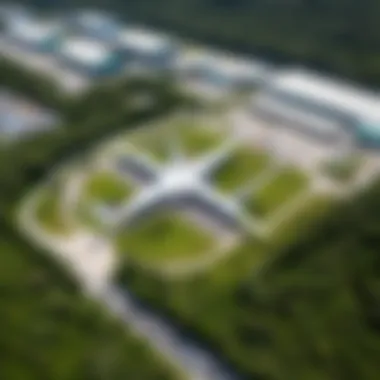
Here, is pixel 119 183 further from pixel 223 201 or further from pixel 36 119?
pixel 36 119

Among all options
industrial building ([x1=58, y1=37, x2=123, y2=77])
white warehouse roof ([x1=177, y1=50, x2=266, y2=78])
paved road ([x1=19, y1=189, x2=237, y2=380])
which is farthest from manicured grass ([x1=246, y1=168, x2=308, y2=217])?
industrial building ([x1=58, y1=37, x2=123, y2=77])

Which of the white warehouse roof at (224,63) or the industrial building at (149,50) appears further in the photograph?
the industrial building at (149,50)

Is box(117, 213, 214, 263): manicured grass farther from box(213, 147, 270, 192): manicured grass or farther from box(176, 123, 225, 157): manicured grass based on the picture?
box(176, 123, 225, 157): manicured grass

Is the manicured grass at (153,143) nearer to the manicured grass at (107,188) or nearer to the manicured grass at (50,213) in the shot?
the manicured grass at (107,188)

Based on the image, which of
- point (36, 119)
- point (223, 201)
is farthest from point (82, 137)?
point (223, 201)

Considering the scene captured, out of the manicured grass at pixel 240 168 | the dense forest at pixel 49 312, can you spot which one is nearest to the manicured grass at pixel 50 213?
the dense forest at pixel 49 312

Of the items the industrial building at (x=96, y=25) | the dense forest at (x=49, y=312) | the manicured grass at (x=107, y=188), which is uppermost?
the industrial building at (x=96, y=25)

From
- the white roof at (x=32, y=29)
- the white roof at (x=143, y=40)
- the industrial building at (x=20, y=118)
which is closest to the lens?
the industrial building at (x=20, y=118)
